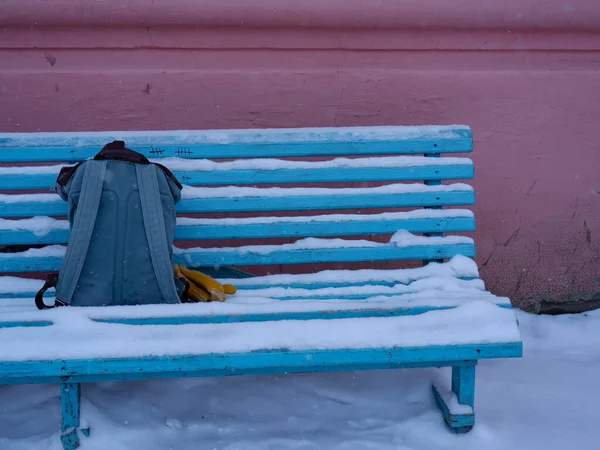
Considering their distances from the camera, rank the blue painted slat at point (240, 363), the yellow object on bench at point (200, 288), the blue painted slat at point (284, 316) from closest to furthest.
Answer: the blue painted slat at point (240, 363) → the blue painted slat at point (284, 316) → the yellow object on bench at point (200, 288)

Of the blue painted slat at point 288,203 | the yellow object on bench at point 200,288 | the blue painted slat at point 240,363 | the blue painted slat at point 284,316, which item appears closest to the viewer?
the blue painted slat at point 240,363

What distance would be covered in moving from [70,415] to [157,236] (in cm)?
64

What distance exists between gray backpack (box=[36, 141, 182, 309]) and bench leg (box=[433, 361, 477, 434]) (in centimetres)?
100

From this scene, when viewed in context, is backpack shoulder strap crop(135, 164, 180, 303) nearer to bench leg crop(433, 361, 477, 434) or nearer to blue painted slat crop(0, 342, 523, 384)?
blue painted slat crop(0, 342, 523, 384)

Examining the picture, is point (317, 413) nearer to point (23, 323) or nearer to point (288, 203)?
point (288, 203)

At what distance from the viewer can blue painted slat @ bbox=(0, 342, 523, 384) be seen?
5.88 ft

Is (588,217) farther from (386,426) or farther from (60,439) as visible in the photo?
(60,439)

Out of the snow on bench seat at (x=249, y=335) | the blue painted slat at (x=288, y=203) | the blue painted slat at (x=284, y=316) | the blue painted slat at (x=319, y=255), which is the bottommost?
the snow on bench seat at (x=249, y=335)

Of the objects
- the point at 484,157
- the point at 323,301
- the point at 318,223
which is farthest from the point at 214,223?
the point at 484,157

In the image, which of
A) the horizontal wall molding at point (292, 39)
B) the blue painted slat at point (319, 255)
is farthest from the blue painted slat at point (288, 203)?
the horizontal wall molding at point (292, 39)

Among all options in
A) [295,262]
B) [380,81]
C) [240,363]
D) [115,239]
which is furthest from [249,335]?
[380,81]

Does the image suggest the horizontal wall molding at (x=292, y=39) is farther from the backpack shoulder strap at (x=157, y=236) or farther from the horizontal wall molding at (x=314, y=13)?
the backpack shoulder strap at (x=157, y=236)

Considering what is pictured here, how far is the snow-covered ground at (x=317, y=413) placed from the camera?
207cm

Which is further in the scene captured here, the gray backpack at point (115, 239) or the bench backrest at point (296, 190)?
the bench backrest at point (296, 190)
